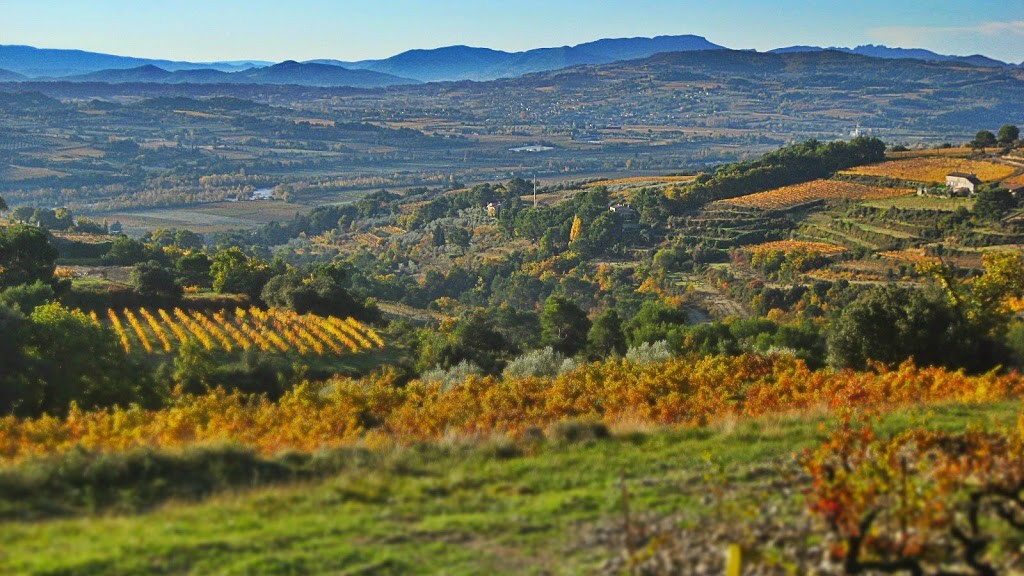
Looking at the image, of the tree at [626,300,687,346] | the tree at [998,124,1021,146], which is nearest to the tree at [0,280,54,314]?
the tree at [626,300,687,346]

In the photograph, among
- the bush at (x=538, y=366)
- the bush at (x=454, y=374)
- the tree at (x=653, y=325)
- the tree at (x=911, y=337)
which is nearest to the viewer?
the tree at (x=911, y=337)

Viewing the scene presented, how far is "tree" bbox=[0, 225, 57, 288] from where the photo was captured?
4516cm

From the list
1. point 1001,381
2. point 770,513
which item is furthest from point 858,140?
point 770,513

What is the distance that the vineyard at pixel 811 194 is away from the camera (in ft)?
334

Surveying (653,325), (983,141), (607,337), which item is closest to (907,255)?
(653,325)

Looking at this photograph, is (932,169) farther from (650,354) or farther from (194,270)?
(650,354)

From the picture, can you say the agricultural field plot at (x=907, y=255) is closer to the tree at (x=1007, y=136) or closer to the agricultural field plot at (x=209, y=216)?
the tree at (x=1007, y=136)

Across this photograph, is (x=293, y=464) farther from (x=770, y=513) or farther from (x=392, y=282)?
(x=392, y=282)

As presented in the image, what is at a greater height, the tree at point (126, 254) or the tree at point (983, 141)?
the tree at point (983, 141)

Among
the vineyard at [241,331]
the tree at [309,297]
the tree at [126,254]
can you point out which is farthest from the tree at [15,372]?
the tree at [126,254]

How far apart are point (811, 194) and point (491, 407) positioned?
96.3m

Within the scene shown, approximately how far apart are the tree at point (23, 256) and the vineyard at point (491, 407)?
26.1 metres

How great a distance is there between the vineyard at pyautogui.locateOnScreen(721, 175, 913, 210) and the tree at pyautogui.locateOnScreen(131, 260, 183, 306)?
248 feet

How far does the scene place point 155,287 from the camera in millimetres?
45500
